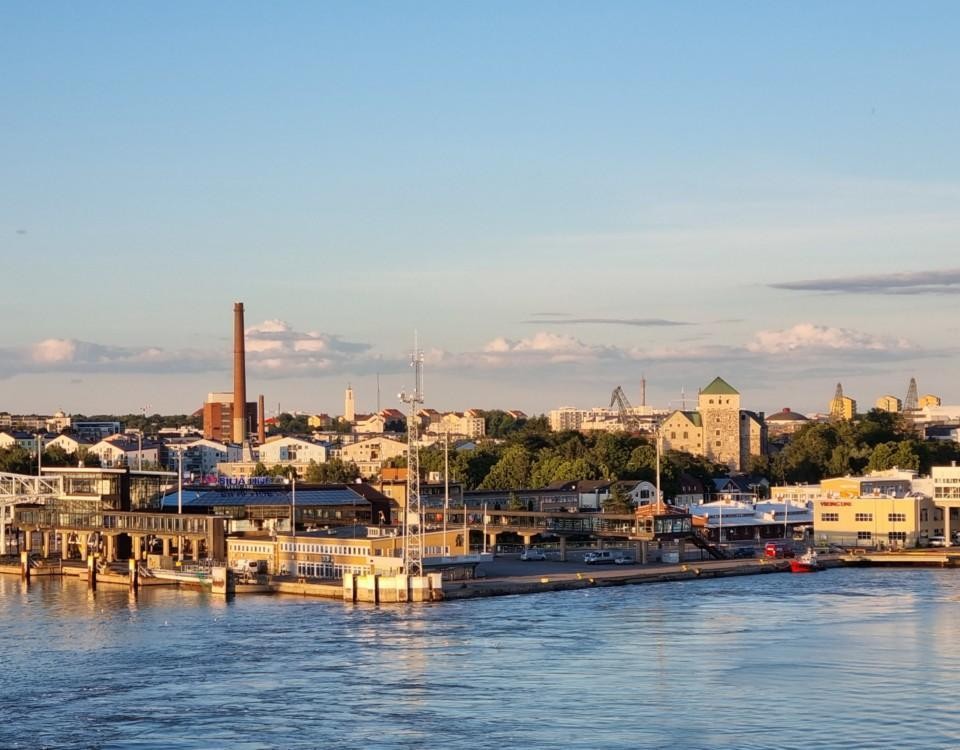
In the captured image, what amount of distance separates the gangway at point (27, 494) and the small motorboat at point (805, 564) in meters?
30.3

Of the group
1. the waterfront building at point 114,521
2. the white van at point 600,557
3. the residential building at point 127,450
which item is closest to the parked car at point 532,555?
the white van at point 600,557

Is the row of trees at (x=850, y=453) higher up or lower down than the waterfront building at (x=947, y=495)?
higher up

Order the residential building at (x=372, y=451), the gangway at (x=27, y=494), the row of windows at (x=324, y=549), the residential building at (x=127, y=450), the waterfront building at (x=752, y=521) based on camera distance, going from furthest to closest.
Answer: the residential building at (x=372, y=451)
the residential building at (x=127, y=450)
the waterfront building at (x=752, y=521)
the gangway at (x=27, y=494)
the row of windows at (x=324, y=549)

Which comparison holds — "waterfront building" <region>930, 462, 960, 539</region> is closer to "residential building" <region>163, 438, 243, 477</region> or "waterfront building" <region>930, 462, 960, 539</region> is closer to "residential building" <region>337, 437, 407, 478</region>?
"residential building" <region>337, 437, 407, 478</region>

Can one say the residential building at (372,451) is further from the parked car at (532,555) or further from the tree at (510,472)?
the parked car at (532,555)

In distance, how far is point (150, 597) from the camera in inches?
2202

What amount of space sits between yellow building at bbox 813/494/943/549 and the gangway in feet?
110

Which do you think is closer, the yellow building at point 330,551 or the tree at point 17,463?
the yellow building at point 330,551

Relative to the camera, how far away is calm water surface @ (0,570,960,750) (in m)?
31.6

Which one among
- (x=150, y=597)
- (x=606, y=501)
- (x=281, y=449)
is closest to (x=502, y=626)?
(x=150, y=597)

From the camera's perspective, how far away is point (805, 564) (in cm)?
6481

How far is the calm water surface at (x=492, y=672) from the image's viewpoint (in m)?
31.6

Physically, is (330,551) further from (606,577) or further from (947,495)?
(947,495)

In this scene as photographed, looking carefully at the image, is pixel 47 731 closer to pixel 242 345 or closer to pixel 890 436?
pixel 242 345
